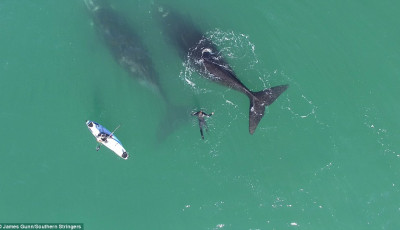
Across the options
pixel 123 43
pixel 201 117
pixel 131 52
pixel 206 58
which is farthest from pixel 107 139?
pixel 206 58

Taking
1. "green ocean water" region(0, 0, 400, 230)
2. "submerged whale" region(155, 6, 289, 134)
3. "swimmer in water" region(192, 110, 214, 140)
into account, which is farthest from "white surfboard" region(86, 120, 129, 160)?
"submerged whale" region(155, 6, 289, 134)

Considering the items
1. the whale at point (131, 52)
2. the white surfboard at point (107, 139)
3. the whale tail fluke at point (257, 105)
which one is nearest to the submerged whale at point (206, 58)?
the whale tail fluke at point (257, 105)

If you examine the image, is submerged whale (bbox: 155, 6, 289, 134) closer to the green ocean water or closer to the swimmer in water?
the green ocean water

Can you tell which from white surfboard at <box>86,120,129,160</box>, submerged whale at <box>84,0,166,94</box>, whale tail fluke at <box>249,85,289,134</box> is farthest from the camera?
submerged whale at <box>84,0,166,94</box>

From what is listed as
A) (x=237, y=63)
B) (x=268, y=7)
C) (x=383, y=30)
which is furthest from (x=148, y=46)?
(x=383, y=30)

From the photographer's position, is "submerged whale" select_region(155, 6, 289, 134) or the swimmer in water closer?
the swimmer in water

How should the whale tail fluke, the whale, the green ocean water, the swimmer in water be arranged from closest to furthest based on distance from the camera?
the swimmer in water → the whale tail fluke → the green ocean water → the whale

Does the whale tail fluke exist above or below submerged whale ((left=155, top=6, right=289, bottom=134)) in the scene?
below

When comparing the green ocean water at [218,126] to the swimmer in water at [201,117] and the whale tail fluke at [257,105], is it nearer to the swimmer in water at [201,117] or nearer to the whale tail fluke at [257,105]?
the swimmer in water at [201,117]

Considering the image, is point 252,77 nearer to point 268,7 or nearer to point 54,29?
point 268,7
